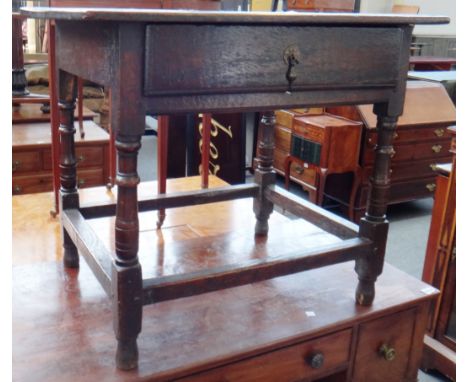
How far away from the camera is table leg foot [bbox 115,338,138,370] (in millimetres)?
957

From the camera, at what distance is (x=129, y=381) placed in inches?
36.8

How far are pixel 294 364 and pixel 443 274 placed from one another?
868 millimetres

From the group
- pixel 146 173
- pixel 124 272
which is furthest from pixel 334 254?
pixel 146 173

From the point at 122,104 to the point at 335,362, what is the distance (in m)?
0.72

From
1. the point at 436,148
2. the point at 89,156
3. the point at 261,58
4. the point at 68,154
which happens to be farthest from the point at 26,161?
the point at 436,148

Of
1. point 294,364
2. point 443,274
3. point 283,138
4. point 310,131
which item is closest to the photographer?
point 294,364

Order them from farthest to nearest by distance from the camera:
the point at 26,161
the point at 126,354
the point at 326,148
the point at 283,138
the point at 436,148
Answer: the point at 283,138, the point at 436,148, the point at 326,148, the point at 26,161, the point at 126,354

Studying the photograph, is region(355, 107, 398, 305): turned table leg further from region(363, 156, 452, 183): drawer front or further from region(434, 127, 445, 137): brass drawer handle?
region(434, 127, 445, 137): brass drawer handle

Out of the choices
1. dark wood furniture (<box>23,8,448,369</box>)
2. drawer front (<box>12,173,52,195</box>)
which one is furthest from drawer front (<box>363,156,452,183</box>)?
dark wood furniture (<box>23,8,448,369</box>)

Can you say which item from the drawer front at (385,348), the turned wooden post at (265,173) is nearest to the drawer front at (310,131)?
the turned wooden post at (265,173)

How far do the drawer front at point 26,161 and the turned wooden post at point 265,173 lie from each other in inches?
57.8

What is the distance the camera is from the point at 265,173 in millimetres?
1535

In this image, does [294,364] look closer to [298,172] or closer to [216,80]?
[216,80]
